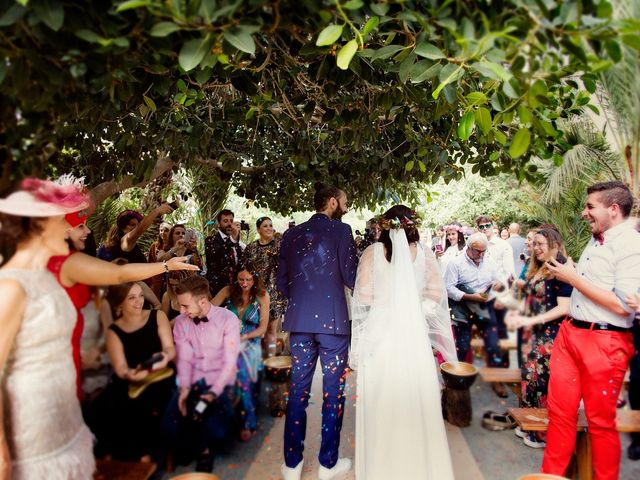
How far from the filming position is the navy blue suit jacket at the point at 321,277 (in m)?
2.67

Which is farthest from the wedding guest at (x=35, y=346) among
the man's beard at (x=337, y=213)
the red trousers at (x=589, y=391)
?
the red trousers at (x=589, y=391)

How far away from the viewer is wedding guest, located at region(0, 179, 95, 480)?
1.16m

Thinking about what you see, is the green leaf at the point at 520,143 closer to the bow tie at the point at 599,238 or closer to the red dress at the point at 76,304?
the bow tie at the point at 599,238

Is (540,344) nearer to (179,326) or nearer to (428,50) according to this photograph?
(428,50)

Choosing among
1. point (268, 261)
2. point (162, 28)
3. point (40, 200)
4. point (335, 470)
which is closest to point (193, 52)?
point (162, 28)

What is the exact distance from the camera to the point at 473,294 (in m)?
1.90

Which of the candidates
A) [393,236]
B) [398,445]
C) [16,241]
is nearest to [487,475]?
[398,445]

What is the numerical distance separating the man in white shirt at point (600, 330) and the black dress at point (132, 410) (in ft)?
6.53

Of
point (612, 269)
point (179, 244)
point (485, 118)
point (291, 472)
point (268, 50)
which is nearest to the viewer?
point (485, 118)

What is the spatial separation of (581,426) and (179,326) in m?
2.41

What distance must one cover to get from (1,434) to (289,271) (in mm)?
1859

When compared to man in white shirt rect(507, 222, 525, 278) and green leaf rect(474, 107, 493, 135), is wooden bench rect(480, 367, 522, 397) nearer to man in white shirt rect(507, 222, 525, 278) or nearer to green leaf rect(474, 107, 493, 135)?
man in white shirt rect(507, 222, 525, 278)

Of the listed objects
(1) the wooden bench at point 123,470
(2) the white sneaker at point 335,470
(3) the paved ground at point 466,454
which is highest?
(1) the wooden bench at point 123,470

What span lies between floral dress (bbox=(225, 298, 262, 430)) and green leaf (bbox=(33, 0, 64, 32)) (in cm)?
122
